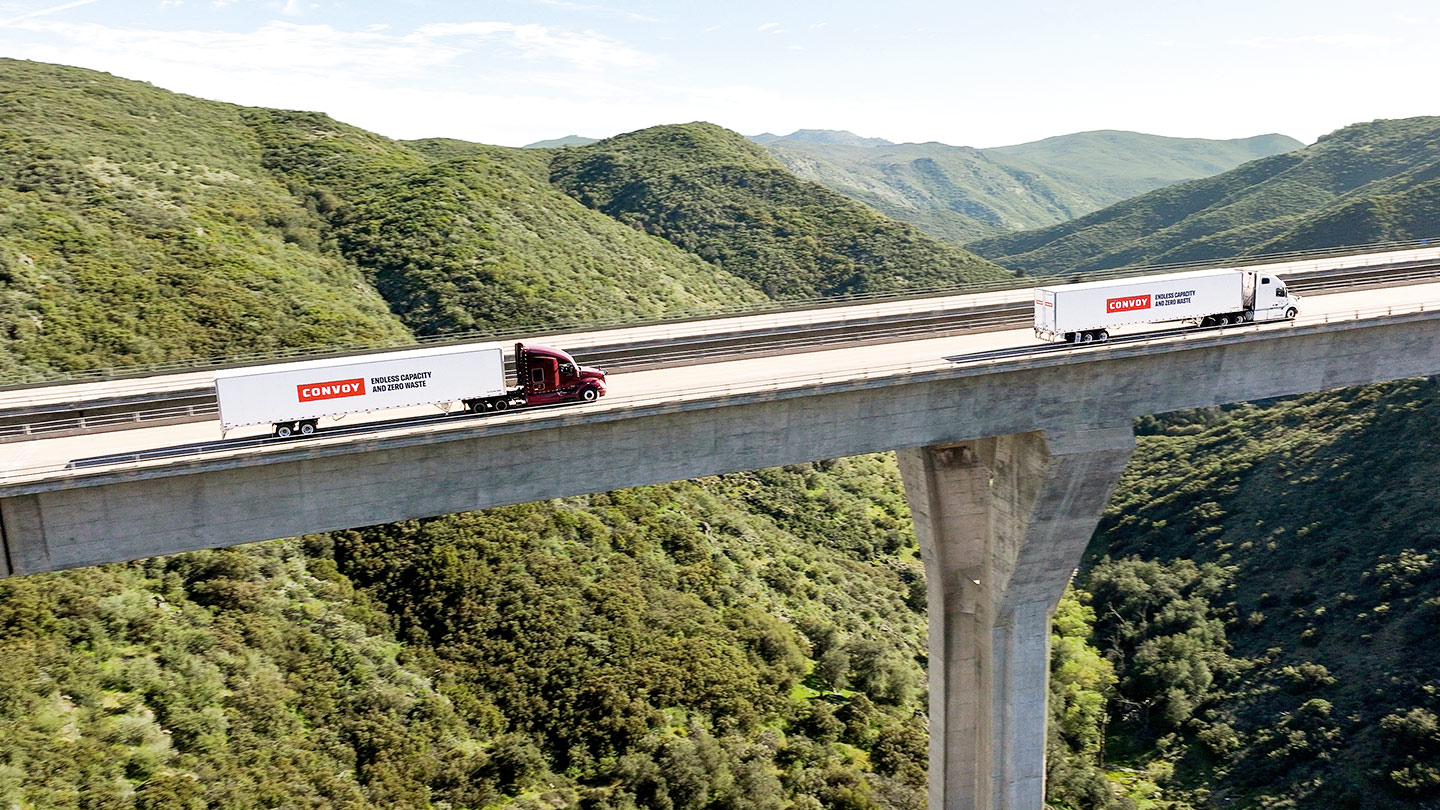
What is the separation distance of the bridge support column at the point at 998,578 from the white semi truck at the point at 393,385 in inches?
585

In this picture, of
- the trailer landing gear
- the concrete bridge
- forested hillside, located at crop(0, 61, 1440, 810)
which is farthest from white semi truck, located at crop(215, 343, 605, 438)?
the trailer landing gear

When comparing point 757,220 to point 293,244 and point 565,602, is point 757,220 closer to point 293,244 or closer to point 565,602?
point 293,244

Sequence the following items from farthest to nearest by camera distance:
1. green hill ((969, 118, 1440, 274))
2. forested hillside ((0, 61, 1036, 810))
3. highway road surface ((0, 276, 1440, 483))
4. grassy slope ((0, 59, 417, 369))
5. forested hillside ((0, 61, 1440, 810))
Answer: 1. green hill ((969, 118, 1440, 274))
2. grassy slope ((0, 59, 417, 369))
3. forested hillside ((0, 61, 1440, 810))
4. forested hillside ((0, 61, 1036, 810))
5. highway road surface ((0, 276, 1440, 483))

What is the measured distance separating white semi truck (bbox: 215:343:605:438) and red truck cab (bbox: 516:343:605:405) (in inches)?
1.2

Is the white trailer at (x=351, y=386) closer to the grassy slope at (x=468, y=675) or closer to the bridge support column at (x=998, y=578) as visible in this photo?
the grassy slope at (x=468, y=675)

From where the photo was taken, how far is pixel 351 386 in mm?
24891

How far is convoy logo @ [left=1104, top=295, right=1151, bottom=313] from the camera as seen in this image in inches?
1241

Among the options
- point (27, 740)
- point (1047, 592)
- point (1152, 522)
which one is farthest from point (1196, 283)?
point (1152, 522)

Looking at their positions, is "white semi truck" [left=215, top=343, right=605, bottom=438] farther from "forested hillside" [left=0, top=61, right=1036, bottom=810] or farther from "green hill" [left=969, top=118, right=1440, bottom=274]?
"green hill" [left=969, top=118, right=1440, bottom=274]

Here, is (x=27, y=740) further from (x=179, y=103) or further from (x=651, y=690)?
(x=179, y=103)

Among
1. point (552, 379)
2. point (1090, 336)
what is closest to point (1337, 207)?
point (1090, 336)

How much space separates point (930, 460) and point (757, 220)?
88678 millimetres

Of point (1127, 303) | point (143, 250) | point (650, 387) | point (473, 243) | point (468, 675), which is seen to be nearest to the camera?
point (650, 387)

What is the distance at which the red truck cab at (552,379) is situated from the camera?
1051 inches
